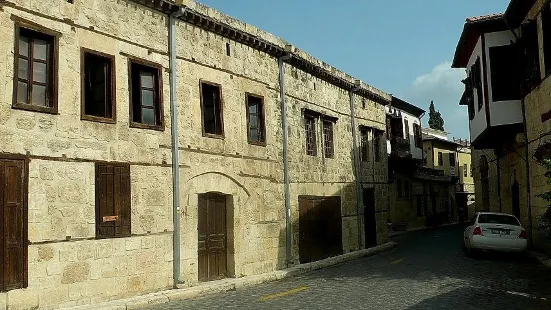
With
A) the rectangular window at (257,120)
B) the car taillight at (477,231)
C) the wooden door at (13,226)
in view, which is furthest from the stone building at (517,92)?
the wooden door at (13,226)

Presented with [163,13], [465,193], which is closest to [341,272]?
[163,13]

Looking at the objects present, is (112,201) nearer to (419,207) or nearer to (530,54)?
(530,54)

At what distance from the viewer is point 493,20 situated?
58.7 ft

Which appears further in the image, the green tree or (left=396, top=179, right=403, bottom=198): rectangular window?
the green tree

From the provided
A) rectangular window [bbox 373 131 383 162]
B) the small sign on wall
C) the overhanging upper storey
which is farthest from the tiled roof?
the small sign on wall

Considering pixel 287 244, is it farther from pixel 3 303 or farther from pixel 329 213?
pixel 3 303

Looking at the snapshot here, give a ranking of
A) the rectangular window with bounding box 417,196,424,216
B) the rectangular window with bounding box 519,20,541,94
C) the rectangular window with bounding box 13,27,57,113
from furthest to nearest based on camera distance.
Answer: the rectangular window with bounding box 417,196,424,216, the rectangular window with bounding box 519,20,541,94, the rectangular window with bounding box 13,27,57,113

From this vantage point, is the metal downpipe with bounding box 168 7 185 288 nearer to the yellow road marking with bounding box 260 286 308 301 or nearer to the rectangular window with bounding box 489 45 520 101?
the yellow road marking with bounding box 260 286 308 301

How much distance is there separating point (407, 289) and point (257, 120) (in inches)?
264

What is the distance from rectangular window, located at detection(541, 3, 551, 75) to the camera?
14684 mm

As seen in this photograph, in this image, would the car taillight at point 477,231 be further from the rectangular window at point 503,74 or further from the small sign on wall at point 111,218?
the small sign on wall at point 111,218

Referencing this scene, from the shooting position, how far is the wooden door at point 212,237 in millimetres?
12656

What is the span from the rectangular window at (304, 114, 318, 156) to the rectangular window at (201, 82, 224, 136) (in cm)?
483

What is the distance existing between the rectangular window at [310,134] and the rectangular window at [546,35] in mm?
7356
